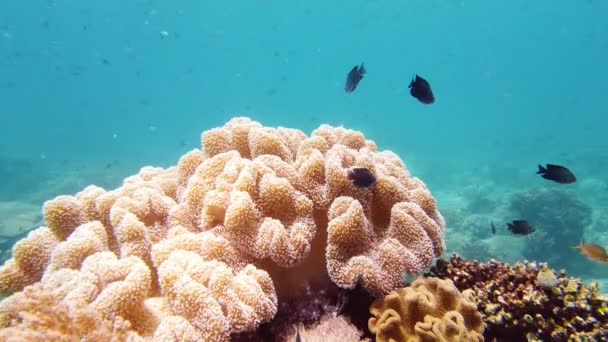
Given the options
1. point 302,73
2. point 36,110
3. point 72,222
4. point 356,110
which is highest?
point 302,73

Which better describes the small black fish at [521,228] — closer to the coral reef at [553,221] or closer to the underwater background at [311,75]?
the coral reef at [553,221]

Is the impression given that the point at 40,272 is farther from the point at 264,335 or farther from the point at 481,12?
the point at 481,12

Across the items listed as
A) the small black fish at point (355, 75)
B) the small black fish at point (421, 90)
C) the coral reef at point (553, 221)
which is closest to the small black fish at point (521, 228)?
the small black fish at point (421, 90)

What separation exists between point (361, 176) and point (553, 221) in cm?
1682

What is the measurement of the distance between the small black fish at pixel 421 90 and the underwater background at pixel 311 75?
3153 cm

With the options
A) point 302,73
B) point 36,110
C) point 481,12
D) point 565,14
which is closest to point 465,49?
point 481,12

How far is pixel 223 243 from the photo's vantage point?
2475 mm

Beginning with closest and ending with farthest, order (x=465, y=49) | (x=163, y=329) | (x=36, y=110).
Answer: (x=163, y=329) → (x=36, y=110) → (x=465, y=49)

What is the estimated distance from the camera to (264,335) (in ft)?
8.03

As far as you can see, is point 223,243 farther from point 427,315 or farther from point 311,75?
point 311,75

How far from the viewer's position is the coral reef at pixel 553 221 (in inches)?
566

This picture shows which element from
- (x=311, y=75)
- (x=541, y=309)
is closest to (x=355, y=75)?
(x=541, y=309)

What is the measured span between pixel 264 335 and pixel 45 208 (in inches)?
81.2

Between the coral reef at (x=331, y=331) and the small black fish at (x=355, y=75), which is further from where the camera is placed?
the small black fish at (x=355, y=75)
